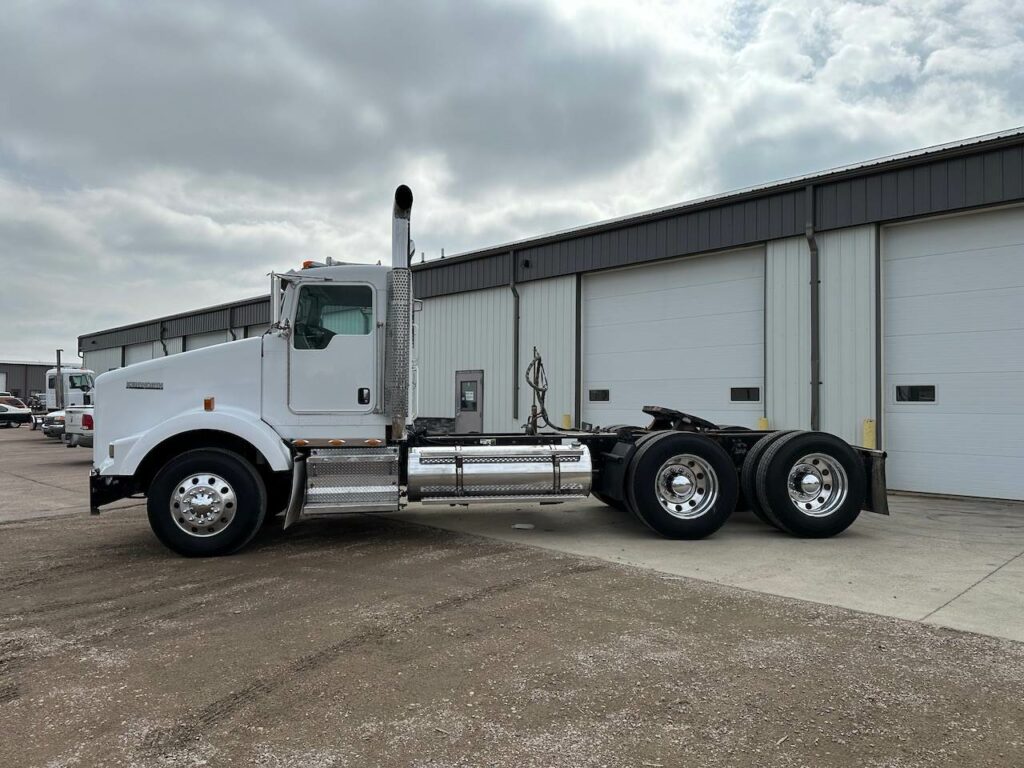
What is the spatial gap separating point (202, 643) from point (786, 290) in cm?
1123

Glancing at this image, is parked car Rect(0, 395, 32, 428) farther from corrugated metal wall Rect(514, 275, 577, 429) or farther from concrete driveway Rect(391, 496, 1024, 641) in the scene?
concrete driveway Rect(391, 496, 1024, 641)

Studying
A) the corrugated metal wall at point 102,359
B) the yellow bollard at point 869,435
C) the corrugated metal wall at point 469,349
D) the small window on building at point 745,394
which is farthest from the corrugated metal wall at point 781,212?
the corrugated metal wall at point 102,359

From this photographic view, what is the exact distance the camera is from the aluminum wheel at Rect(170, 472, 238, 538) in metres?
6.62

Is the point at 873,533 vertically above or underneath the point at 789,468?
→ underneath

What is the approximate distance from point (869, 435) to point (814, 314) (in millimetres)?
2272

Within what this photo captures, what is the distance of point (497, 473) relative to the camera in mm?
7645

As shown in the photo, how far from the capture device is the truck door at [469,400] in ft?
58.2

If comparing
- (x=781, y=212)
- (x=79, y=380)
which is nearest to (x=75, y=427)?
(x=79, y=380)

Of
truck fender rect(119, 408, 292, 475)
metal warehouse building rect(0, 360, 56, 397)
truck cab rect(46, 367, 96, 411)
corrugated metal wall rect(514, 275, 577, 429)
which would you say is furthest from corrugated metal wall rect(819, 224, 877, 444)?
metal warehouse building rect(0, 360, 56, 397)

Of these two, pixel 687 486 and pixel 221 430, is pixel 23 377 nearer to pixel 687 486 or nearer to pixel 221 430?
pixel 221 430

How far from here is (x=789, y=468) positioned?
7793 mm

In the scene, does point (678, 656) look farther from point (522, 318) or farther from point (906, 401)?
point (522, 318)

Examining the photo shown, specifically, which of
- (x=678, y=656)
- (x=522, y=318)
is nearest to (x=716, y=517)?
(x=678, y=656)

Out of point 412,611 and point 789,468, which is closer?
point 412,611
